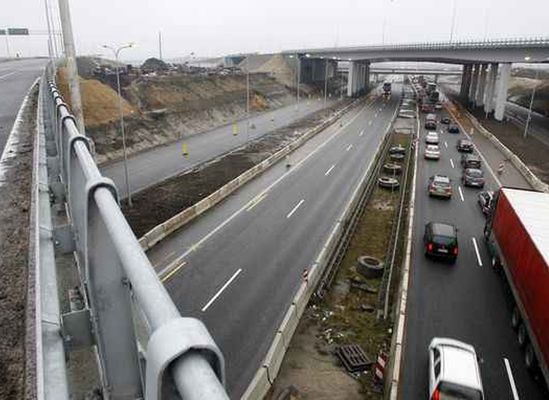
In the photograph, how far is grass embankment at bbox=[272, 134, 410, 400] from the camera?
14.5m

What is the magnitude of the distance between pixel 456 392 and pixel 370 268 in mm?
9328

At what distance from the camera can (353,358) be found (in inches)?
619

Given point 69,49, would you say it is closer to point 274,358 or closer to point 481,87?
point 274,358

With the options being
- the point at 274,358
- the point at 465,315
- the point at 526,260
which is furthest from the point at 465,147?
the point at 274,358

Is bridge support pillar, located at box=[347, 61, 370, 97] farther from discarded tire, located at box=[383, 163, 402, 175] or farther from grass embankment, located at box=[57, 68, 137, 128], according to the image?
discarded tire, located at box=[383, 163, 402, 175]

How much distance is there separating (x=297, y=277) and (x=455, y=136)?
48519mm

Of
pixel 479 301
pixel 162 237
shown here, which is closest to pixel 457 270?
pixel 479 301

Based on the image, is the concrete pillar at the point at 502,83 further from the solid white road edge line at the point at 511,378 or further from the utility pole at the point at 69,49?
the utility pole at the point at 69,49

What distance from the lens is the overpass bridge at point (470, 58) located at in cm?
6538

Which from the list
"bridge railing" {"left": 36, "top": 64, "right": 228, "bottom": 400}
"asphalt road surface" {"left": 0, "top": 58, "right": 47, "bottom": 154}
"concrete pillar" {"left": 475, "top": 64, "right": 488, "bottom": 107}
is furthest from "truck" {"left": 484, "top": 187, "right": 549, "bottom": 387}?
"concrete pillar" {"left": 475, "top": 64, "right": 488, "bottom": 107}

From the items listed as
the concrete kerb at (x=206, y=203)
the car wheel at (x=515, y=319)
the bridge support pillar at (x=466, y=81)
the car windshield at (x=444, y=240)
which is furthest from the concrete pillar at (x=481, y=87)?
the car wheel at (x=515, y=319)

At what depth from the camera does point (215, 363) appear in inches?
83.6

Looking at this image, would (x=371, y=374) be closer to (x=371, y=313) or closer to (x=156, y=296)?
(x=371, y=313)

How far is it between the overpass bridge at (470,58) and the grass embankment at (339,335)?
54765 millimetres
